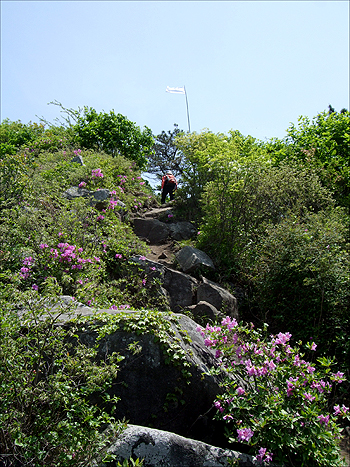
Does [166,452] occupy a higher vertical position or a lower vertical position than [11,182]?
lower

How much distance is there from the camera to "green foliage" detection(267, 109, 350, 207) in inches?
465

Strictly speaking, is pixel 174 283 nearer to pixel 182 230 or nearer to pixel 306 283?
pixel 306 283

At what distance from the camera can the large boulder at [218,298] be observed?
23.4 ft

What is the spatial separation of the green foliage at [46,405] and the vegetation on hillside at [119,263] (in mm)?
10

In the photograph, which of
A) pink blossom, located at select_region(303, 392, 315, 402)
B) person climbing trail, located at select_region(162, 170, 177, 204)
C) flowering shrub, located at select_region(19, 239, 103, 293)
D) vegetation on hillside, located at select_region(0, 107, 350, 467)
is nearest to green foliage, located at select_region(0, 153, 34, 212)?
vegetation on hillside, located at select_region(0, 107, 350, 467)

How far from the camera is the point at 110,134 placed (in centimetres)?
1511

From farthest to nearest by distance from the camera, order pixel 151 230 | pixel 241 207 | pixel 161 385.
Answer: pixel 151 230 < pixel 241 207 < pixel 161 385

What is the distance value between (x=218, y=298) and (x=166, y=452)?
4429 mm

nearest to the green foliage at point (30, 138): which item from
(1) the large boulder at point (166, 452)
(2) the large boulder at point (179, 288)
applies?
(2) the large boulder at point (179, 288)

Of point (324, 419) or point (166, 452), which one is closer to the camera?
point (166, 452)

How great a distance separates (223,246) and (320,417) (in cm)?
567

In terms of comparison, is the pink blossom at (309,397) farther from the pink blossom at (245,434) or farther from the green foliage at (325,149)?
Result: the green foliage at (325,149)

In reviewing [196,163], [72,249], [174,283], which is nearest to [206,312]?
[174,283]

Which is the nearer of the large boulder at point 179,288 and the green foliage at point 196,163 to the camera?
the large boulder at point 179,288
